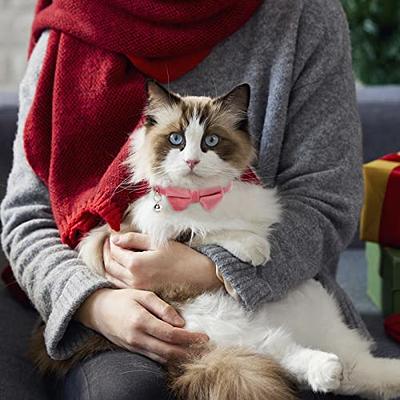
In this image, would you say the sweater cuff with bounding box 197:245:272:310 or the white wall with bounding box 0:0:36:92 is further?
the white wall with bounding box 0:0:36:92

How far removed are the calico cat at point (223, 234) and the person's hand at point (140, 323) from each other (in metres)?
0.03

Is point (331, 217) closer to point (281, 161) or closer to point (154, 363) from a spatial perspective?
point (281, 161)

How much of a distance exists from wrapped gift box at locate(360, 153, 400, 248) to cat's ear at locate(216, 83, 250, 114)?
0.56 m

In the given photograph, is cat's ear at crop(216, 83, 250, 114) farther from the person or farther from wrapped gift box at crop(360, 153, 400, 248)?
wrapped gift box at crop(360, 153, 400, 248)

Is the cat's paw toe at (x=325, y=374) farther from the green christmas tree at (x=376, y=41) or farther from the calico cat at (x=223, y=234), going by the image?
the green christmas tree at (x=376, y=41)

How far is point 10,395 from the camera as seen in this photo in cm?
115

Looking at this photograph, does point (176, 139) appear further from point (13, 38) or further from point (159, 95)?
point (13, 38)

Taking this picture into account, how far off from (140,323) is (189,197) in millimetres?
213

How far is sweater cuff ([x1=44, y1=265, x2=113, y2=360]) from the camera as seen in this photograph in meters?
1.16

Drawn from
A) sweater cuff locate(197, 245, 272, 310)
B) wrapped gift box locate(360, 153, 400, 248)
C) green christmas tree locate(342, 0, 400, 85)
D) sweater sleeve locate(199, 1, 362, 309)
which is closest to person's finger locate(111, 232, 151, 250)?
sweater cuff locate(197, 245, 272, 310)

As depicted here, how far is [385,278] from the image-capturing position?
163cm

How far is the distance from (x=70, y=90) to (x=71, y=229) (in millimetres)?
259

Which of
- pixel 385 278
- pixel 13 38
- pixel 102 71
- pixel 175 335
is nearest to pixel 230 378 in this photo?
pixel 175 335

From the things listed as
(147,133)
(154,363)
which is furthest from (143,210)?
(154,363)
